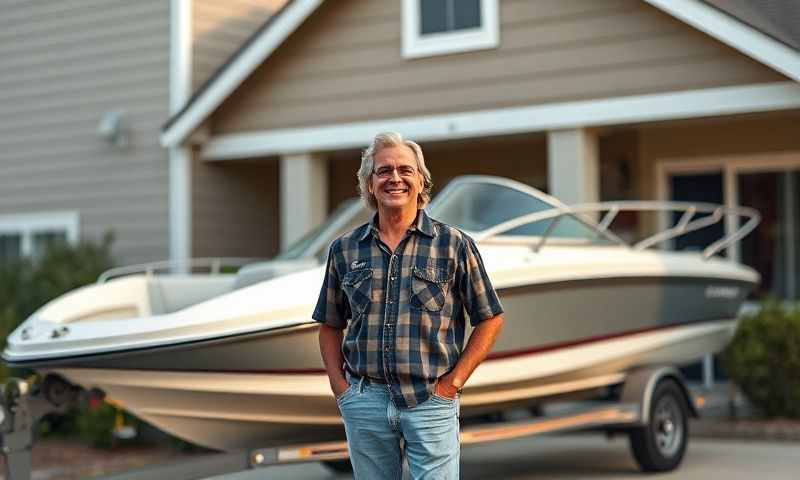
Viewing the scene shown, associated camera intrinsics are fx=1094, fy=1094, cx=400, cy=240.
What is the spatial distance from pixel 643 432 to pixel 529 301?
→ 5.12 feet

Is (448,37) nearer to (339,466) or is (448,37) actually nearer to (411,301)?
(339,466)

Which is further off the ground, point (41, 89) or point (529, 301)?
point (41, 89)

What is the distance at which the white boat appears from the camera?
5.59 m

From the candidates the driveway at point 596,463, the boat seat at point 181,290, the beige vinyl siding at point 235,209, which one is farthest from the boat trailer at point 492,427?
the beige vinyl siding at point 235,209

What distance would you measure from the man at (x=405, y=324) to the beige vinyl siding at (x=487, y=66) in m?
5.95

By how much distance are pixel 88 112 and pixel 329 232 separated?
5650 millimetres

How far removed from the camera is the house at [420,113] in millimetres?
9289

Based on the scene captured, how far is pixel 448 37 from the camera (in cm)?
1020

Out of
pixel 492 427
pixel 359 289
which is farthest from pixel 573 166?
pixel 359 289

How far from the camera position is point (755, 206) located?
11.1 m

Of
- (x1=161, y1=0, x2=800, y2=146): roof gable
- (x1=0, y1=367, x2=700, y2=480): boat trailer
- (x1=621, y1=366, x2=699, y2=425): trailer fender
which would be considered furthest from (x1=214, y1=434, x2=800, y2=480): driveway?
(x1=161, y1=0, x2=800, y2=146): roof gable

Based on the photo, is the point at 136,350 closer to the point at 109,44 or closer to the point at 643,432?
the point at 643,432

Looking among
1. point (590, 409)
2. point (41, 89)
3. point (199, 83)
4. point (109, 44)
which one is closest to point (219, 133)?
point (199, 83)

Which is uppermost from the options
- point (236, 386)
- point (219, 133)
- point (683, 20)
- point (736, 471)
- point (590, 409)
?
point (683, 20)
